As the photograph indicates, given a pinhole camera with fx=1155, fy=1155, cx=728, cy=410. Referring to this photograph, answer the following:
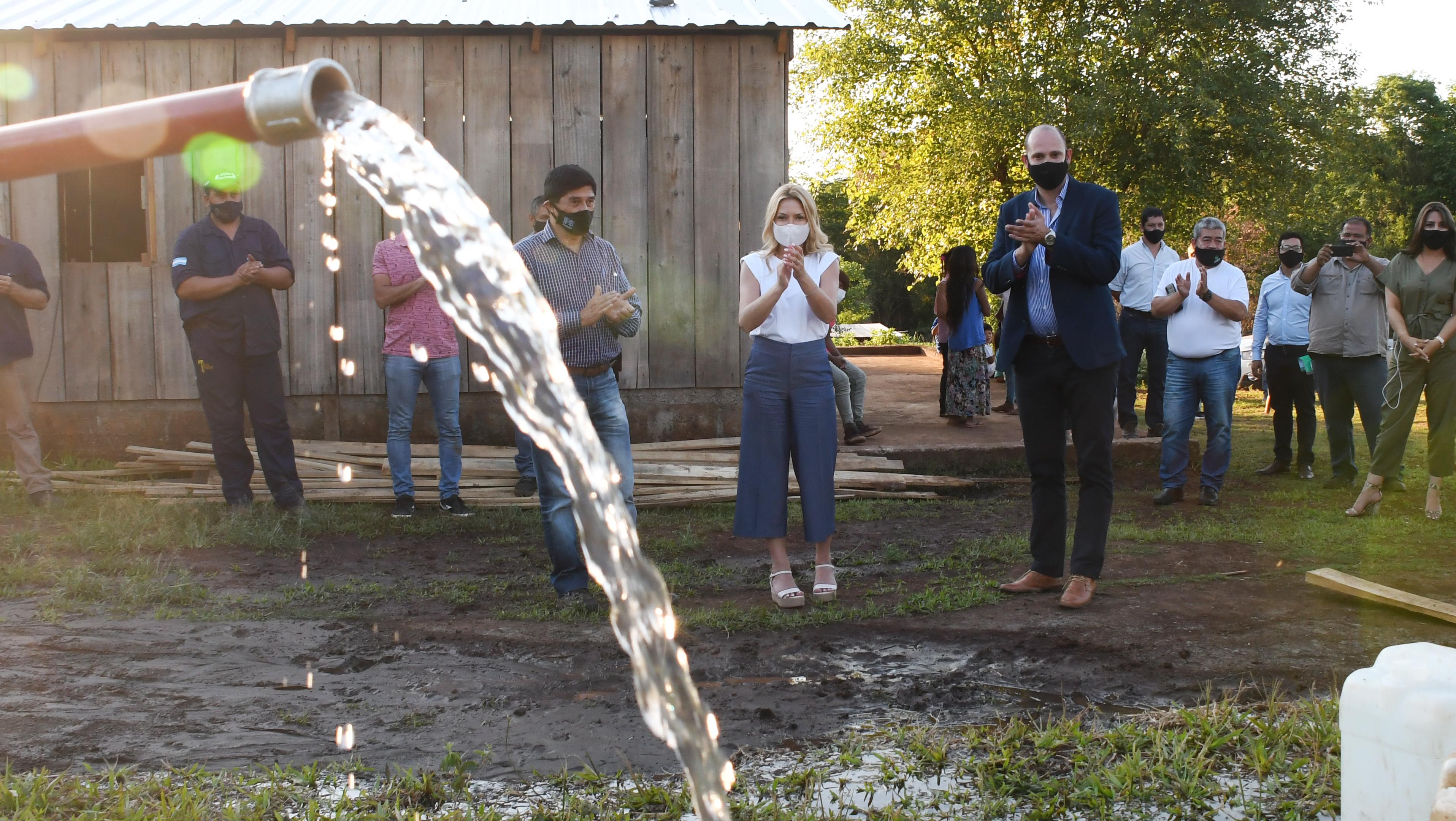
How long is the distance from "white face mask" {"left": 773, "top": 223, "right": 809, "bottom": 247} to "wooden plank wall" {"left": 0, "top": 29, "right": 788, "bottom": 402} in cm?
439

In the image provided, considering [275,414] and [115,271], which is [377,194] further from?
[115,271]

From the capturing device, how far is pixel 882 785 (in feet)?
11.6

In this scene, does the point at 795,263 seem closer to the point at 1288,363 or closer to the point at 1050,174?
the point at 1050,174

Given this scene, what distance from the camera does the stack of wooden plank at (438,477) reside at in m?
8.93

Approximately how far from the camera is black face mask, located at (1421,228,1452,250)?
8.03 m

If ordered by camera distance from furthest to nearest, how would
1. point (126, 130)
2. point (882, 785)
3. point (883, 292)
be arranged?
point (883, 292) < point (882, 785) < point (126, 130)

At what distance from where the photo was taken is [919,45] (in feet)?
100.0

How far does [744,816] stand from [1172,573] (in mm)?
4145

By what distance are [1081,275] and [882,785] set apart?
3.14 m

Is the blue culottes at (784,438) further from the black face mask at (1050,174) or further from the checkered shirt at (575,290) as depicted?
the black face mask at (1050,174)

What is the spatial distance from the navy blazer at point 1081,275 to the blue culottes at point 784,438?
940mm

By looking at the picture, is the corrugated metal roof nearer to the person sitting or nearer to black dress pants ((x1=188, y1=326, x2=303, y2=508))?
the person sitting

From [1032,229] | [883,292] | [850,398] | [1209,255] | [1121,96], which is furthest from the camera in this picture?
[883,292]

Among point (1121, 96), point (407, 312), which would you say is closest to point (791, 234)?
point (407, 312)
